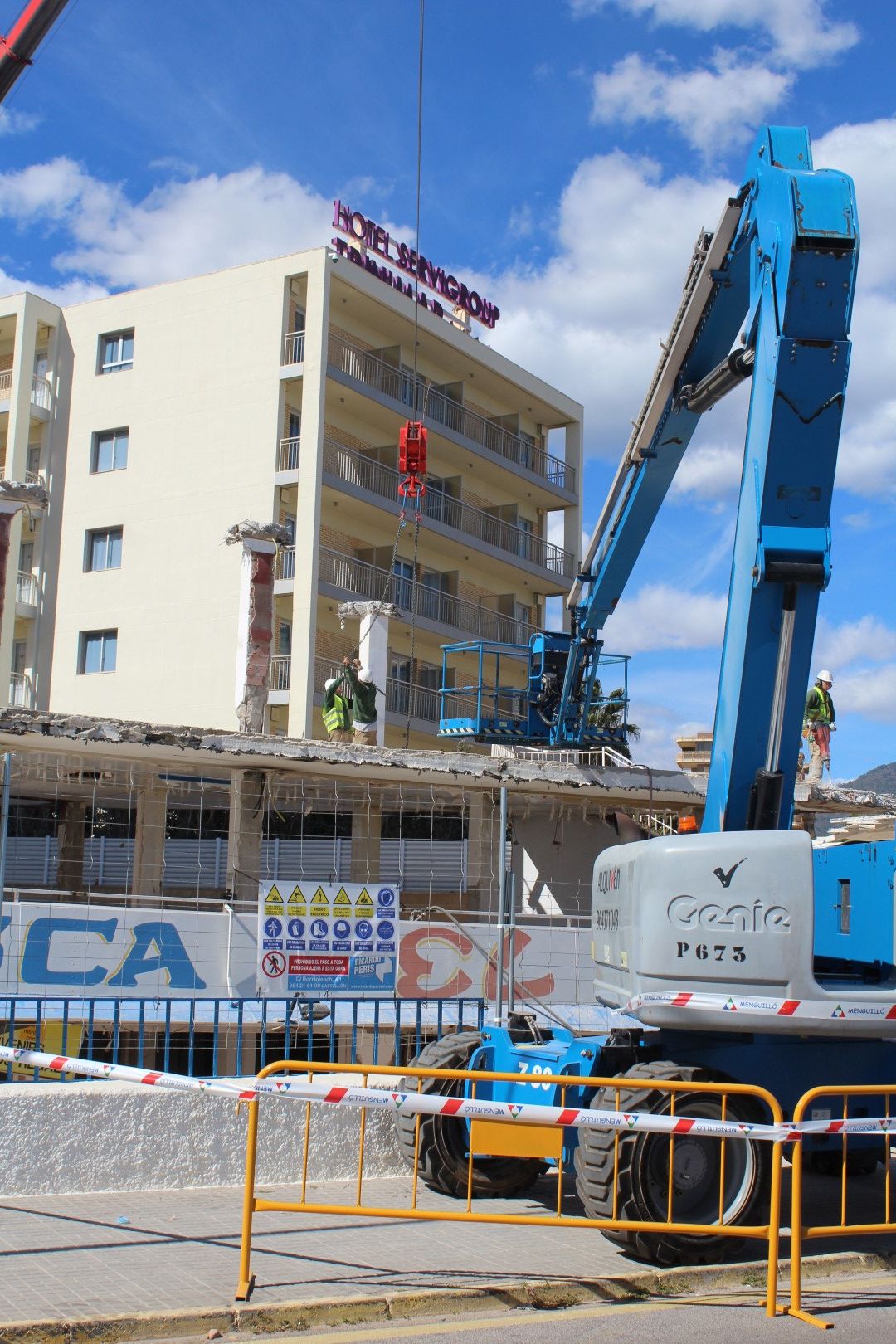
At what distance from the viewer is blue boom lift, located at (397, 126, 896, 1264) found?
24.3ft

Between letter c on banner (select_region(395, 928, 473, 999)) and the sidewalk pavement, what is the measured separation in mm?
4488

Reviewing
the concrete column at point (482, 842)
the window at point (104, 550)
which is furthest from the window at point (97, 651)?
the concrete column at point (482, 842)

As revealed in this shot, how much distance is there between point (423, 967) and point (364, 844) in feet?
29.2

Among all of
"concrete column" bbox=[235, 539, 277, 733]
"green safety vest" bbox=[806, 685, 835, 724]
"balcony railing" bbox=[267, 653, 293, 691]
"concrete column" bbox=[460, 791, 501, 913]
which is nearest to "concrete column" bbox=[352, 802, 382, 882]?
"concrete column" bbox=[460, 791, 501, 913]

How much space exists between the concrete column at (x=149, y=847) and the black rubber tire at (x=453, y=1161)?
35.8ft

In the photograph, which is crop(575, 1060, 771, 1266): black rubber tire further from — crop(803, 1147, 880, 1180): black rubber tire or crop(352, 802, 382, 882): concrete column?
crop(352, 802, 382, 882): concrete column

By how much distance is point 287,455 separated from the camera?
36.2m

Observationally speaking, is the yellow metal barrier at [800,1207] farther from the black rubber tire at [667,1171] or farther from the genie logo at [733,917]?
the genie logo at [733,917]

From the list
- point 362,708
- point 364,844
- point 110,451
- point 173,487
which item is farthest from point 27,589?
point 364,844

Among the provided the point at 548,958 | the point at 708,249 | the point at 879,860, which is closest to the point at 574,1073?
the point at 879,860

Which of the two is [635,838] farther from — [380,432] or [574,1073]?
[380,432]

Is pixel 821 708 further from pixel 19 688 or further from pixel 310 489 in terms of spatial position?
pixel 19 688

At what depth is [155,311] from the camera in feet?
128

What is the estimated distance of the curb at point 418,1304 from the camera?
5734 millimetres
